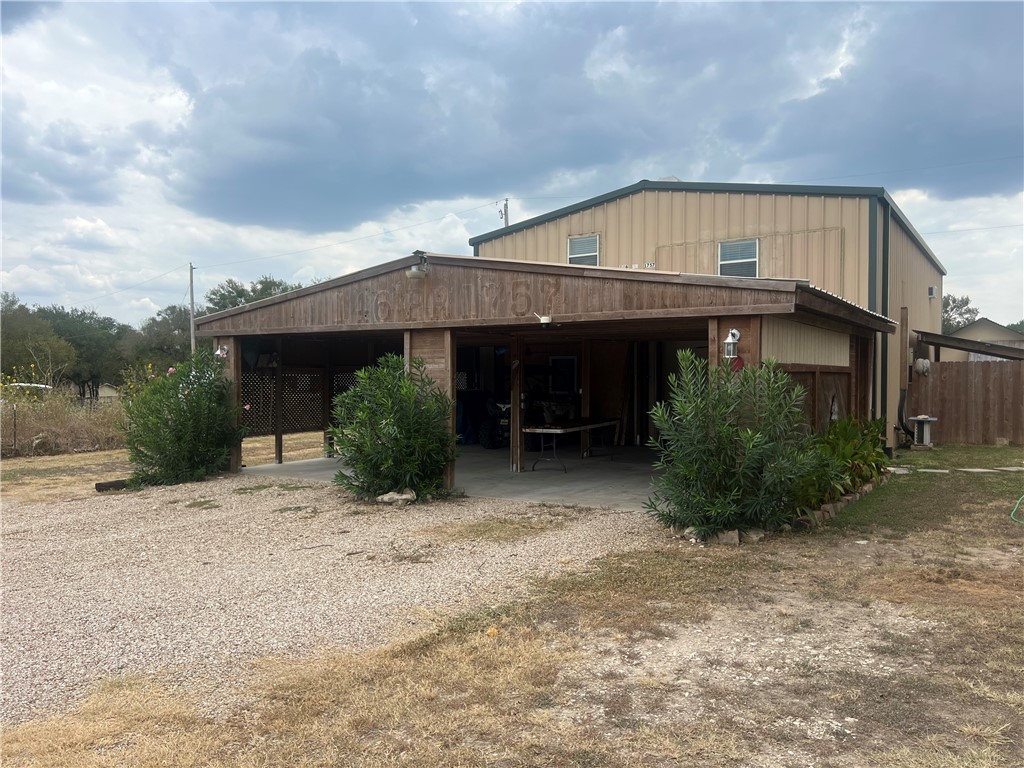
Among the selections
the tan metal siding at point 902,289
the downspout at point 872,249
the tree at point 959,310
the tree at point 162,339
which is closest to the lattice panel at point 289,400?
the downspout at point 872,249

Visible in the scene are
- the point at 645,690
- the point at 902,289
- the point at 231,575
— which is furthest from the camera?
the point at 902,289

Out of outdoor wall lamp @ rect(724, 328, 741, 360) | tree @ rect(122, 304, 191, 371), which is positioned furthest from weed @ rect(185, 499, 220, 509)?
tree @ rect(122, 304, 191, 371)

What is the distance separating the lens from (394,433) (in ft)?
28.1

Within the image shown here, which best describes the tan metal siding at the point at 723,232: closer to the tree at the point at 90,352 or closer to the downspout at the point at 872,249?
the downspout at the point at 872,249

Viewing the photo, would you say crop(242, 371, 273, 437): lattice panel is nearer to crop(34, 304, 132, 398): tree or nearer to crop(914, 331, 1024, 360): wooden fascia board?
crop(914, 331, 1024, 360): wooden fascia board

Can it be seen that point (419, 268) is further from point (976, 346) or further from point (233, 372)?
point (976, 346)

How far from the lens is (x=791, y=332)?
783 cm

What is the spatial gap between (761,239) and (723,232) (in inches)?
26.9

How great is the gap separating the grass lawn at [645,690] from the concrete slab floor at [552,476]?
3.49 meters

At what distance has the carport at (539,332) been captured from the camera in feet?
23.9

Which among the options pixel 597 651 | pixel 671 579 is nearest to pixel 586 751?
pixel 597 651

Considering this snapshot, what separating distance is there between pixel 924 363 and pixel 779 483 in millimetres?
10814

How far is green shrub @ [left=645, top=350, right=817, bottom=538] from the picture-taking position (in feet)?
20.4

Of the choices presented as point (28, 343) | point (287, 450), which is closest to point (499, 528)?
point (287, 450)
